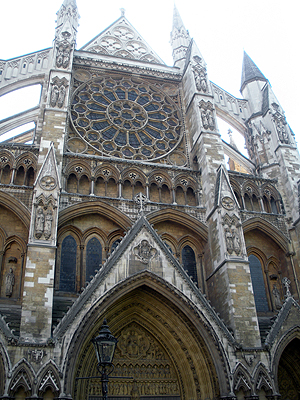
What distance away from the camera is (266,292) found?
1639 cm

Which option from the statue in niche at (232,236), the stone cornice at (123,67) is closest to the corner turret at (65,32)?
the stone cornice at (123,67)

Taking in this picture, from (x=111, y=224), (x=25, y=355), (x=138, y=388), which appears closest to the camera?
(x=25, y=355)

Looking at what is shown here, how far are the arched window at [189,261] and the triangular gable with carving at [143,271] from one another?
244 centimetres

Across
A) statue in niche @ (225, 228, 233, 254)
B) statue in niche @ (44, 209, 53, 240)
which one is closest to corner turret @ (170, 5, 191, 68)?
statue in niche @ (225, 228, 233, 254)

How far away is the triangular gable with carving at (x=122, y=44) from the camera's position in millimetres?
23273

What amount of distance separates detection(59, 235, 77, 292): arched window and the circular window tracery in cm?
467

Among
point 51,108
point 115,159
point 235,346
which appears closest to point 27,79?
point 51,108

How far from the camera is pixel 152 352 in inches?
563

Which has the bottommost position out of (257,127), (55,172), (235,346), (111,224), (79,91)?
(235,346)

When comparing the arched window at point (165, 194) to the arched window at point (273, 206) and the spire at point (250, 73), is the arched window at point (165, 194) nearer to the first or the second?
the arched window at point (273, 206)

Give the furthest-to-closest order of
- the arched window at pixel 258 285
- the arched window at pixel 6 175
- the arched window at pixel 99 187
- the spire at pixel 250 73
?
the spire at pixel 250 73 → the arched window at pixel 99 187 → the arched window at pixel 258 285 → the arched window at pixel 6 175

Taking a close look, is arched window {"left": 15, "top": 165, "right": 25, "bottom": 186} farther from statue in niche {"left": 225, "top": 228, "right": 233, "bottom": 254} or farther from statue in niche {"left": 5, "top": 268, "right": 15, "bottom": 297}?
statue in niche {"left": 225, "top": 228, "right": 233, "bottom": 254}

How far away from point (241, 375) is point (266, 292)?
4.48 meters

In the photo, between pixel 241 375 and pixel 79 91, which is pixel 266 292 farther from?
pixel 79 91
